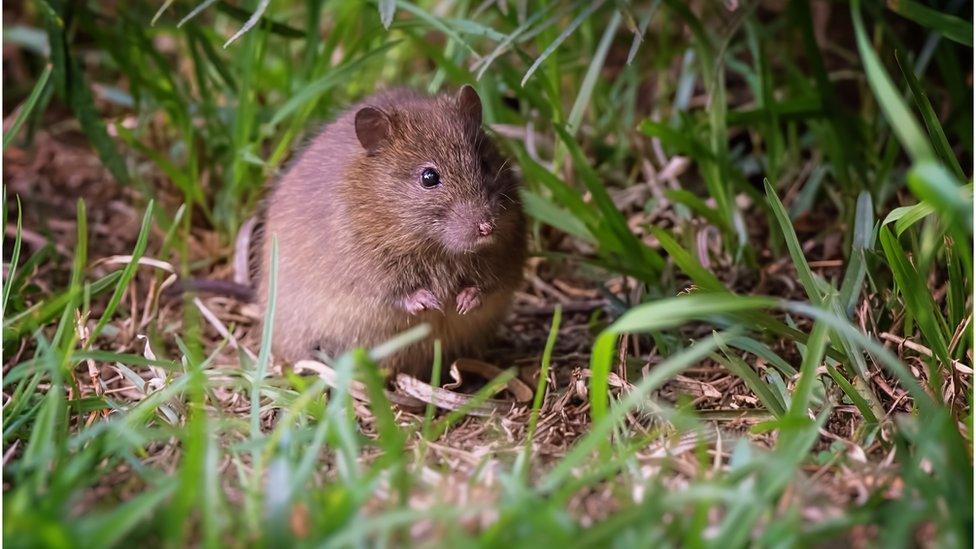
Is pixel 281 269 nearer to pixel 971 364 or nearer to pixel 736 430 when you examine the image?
pixel 736 430

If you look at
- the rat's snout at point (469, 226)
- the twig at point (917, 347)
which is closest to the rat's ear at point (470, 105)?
the rat's snout at point (469, 226)

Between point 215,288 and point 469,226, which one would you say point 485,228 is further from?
point 215,288

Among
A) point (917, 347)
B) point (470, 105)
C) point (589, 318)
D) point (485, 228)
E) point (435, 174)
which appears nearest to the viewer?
point (917, 347)

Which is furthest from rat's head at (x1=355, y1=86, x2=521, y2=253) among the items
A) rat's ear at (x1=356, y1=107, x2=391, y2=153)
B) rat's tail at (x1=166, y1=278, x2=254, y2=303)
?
rat's tail at (x1=166, y1=278, x2=254, y2=303)

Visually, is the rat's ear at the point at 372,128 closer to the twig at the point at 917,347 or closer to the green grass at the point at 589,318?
the green grass at the point at 589,318

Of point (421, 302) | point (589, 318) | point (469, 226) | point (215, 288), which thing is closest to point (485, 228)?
point (469, 226)

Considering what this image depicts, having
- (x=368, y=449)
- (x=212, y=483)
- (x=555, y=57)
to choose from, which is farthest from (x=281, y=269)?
(x=212, y=483)
